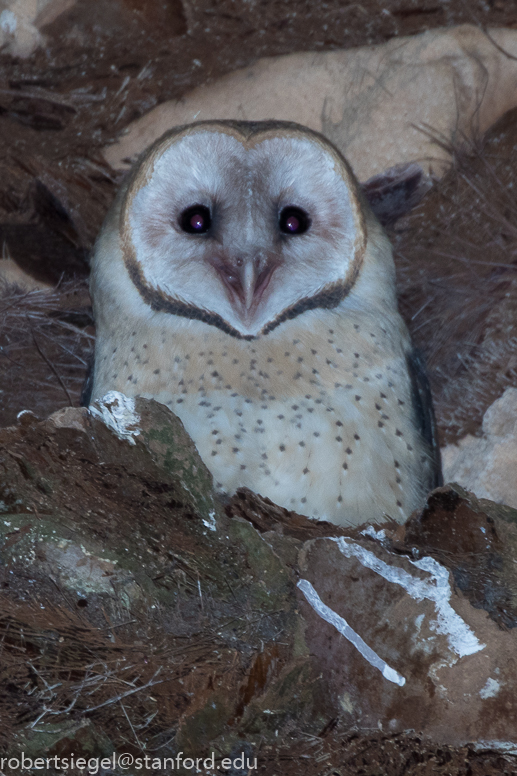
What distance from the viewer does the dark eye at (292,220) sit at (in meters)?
1.13

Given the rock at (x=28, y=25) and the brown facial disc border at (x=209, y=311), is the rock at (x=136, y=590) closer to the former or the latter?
the brown facial disc border at (x=209, y=311)

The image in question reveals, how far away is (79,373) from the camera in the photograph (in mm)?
1532

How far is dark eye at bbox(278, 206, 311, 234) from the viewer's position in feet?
3.71

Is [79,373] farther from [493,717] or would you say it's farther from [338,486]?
[493,717]

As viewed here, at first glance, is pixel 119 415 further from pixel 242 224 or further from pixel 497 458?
pixel 497 458

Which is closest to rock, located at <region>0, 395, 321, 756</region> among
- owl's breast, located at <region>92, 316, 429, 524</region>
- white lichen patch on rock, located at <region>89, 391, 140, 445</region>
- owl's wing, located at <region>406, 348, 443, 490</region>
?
white lichen patch on rock, located at <region>89, 391, 140, 445</region>

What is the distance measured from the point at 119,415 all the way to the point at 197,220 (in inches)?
16.1

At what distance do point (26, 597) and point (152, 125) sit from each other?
3.25 ft

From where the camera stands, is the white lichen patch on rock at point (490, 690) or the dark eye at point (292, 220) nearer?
the white lichen patch on rock at point (490, 690)

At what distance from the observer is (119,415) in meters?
0.82

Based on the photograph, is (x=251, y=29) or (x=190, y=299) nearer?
(x=190, y=299)

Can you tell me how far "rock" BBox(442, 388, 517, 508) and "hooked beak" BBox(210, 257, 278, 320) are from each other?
0.60m

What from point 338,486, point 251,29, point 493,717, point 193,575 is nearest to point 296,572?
point 193,575

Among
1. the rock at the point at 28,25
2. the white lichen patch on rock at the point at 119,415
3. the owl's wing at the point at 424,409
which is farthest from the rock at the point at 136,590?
the rock at the point at 28,25
